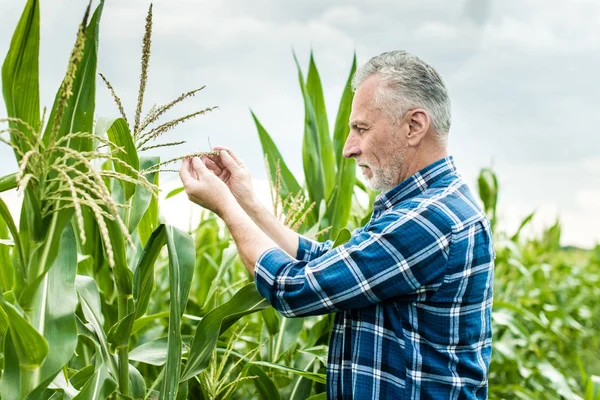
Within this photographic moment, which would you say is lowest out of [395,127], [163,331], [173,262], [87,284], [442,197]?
[163,331]

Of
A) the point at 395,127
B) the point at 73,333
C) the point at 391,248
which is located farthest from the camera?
the point at 395,127

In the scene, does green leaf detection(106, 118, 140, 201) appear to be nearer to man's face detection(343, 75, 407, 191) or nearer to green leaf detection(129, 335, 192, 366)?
green leaf detection(129, 335, 192, 366)

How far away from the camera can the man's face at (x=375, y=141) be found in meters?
1.68

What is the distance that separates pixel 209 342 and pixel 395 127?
68cm

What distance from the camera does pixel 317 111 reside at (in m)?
2.37

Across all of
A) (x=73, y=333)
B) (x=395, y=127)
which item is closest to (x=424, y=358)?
(x=395, y=127)

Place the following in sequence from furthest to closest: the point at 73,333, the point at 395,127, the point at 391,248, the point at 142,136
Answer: the point at 395,127 → the point at 391,248 → the point at 142,136 → the point at 73,333

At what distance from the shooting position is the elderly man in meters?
1.48

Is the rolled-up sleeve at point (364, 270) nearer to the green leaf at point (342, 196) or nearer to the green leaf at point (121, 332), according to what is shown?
the green leaf at point (121, 332)

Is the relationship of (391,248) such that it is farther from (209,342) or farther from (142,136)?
(142,136)

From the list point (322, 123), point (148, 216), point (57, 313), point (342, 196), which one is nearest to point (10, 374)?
point (57, 313)

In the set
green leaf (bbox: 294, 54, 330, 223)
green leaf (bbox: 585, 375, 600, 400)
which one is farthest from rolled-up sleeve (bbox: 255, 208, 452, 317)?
green leaf (bbox: 585, 375, 600, 400)

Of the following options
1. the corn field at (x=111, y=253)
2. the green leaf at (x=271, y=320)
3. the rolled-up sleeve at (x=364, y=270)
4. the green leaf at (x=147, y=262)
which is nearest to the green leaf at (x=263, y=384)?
the corn field at (x=111, y=253)

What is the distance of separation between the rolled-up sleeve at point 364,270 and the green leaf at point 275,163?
821 mm
